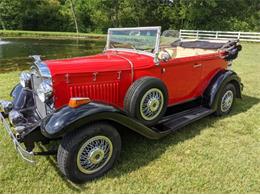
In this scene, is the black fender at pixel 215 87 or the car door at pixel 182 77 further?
the black fender at pixel 215 87

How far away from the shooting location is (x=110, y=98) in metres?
3.68

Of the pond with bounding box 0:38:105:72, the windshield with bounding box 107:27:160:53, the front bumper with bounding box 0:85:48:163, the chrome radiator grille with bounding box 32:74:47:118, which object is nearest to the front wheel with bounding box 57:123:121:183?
the front bumper with bounding box 0:85:48:163

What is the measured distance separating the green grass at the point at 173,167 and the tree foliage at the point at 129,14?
3118 cm

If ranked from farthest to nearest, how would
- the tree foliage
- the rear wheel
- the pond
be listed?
the tree foliage, the pond, the rear wheel

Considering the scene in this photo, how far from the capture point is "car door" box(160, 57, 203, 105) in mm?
4152

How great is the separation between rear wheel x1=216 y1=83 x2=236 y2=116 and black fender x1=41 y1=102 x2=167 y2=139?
2.42 metres

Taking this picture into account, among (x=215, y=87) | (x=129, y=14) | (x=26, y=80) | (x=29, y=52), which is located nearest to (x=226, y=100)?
(x=215, y=87)

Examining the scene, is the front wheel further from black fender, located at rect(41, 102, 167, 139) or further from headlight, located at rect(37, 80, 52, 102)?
headlight, located at rect(37, 80, 52, 102)

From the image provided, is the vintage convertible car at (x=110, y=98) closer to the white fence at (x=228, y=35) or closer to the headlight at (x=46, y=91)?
the headlight at (x=46, y=91)

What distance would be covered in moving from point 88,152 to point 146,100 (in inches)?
A: 42.8

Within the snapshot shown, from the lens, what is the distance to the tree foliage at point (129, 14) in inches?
1324

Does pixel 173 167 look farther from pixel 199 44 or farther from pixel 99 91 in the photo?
Result: pixel 199 44

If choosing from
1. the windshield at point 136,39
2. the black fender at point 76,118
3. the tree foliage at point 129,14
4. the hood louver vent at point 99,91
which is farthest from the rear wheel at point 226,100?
the tree foliage at point 129,14

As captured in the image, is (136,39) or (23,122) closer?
(23,122)
